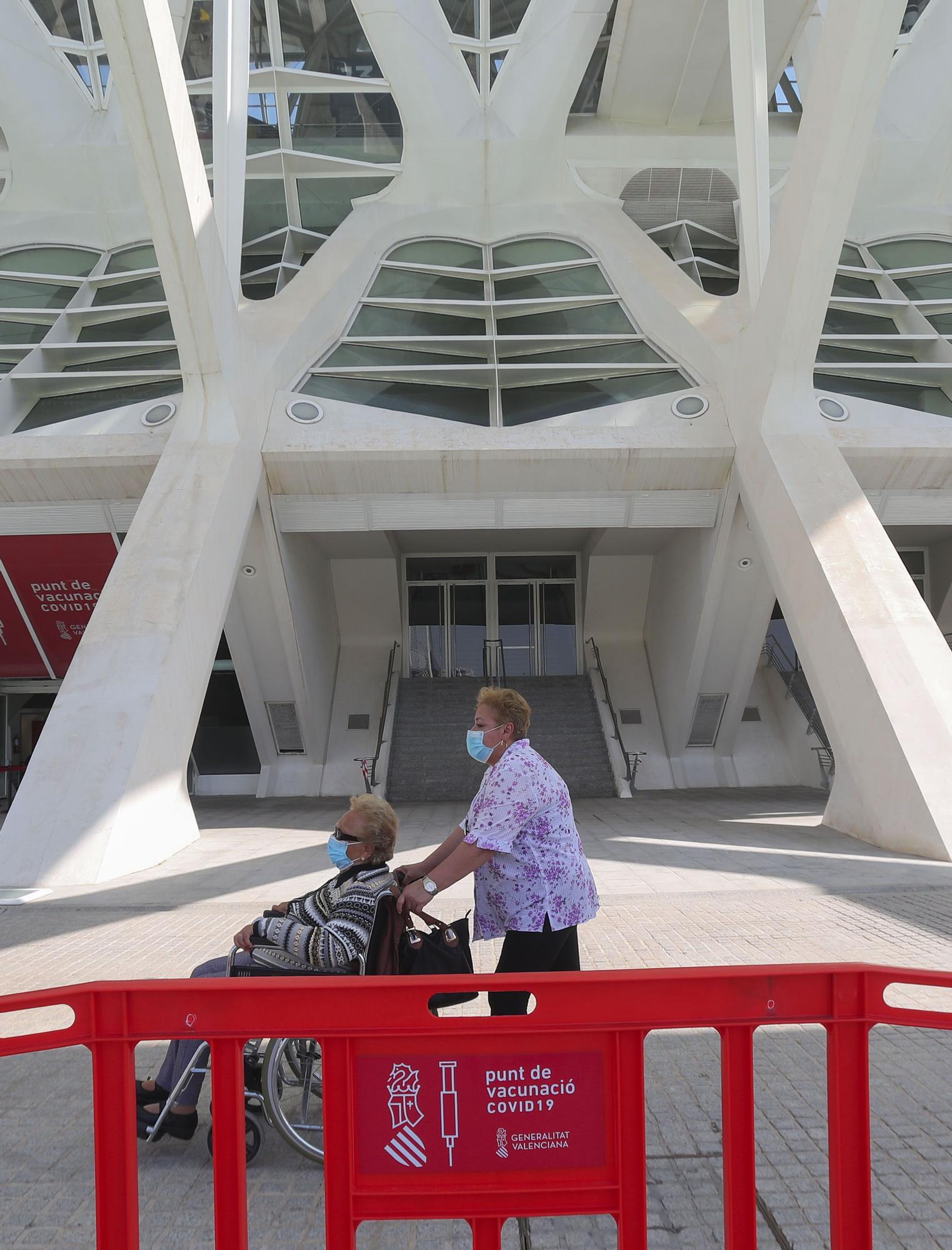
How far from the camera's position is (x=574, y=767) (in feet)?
53.3

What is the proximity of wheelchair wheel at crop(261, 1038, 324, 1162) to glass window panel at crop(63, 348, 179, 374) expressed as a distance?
1319cm

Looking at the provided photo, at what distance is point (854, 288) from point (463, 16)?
9.26 metres

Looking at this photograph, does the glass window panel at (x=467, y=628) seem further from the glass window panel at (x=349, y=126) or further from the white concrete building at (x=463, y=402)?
the glass window panel at (x=349, y=126)

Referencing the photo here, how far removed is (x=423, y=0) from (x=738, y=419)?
10.6m

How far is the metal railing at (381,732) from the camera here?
16000 millimetres

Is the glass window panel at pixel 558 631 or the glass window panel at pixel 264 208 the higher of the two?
the glass window panel at pixel 264 208

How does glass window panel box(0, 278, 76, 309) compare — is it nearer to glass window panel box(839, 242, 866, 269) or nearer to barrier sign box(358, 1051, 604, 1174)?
glass window panel box(839, 242, 866, 269)

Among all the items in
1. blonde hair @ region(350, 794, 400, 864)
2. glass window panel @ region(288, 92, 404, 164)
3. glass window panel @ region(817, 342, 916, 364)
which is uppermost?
glass window panel @ region(288, 92, 404, 164)

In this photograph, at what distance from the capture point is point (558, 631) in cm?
2033

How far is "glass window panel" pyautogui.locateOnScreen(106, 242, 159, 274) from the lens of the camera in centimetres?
1720

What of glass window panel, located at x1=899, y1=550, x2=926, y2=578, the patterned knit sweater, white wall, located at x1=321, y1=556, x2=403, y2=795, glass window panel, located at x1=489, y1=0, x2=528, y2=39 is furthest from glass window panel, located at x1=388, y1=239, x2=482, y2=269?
the patterned knit sweater

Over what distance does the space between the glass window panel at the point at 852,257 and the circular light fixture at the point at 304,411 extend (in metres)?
11.2

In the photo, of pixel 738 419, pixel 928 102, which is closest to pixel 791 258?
pixel 738 419

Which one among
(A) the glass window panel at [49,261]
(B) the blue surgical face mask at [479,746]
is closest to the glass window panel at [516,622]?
(A) the glass window panel at [49,261]
